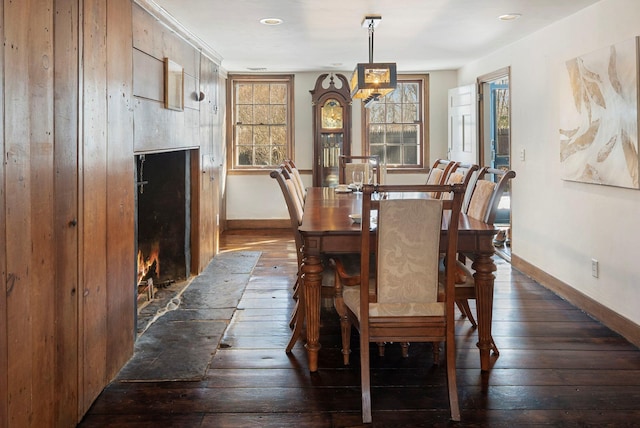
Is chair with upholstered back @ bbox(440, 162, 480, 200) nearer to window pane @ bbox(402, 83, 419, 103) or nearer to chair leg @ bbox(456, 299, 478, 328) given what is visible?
chair leg @ bbox(456, 299, 478, 328)

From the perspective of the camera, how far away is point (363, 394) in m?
2.49

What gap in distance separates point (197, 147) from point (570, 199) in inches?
128

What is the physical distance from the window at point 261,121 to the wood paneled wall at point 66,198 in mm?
4439

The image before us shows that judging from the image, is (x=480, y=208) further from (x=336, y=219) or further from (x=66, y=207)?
(x=66, y=207)

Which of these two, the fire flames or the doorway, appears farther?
the doorway

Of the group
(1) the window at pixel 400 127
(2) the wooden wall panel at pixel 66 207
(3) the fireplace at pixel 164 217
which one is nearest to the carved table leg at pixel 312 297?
(2) the wooden wall panel at pixel 66 207

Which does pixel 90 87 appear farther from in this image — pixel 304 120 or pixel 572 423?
pixel 304 120

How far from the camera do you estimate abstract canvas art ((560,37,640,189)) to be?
345 cm

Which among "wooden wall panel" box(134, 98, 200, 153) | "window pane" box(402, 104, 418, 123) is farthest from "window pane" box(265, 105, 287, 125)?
"wooden wall panel" box(134, 98, 200, 153)

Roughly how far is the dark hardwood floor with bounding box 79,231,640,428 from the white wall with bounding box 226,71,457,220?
14.5 ft

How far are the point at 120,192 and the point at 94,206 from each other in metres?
0.37

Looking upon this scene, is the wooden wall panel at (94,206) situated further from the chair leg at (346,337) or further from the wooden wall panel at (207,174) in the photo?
the wooden wall panel at (207,174)

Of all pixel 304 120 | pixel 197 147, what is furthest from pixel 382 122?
pixel 197 147

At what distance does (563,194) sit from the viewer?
451 centimetres
